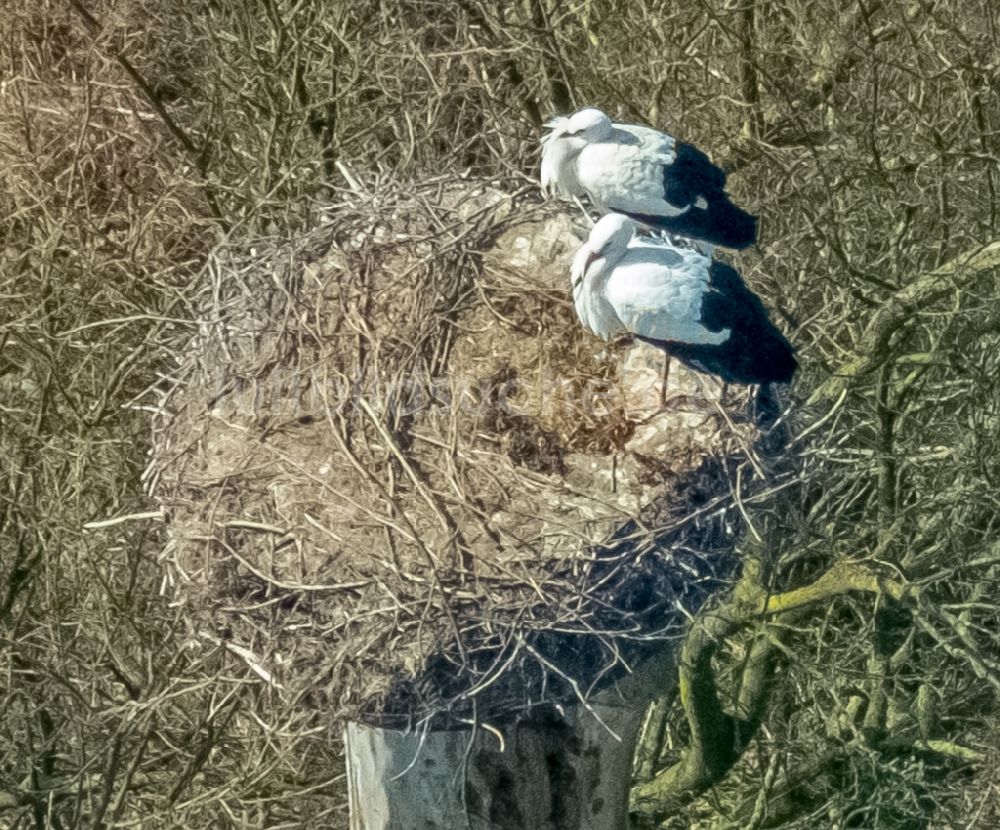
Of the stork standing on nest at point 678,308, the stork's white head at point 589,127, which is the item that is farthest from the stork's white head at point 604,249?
the stork's white head at point 589,127

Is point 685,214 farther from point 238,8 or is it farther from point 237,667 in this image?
point 238,8

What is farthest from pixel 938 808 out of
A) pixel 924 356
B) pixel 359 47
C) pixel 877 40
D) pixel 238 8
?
pixel 238 8

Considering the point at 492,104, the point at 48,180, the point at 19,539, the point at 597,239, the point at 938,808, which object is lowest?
the point at 938,808

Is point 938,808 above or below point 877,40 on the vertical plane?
below

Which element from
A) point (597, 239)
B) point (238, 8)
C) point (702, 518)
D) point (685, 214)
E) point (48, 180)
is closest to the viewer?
point (702, 518)

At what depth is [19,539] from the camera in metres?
7.18

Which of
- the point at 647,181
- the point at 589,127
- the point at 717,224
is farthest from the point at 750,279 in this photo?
the point at 589,127

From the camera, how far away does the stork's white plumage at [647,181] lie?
16.8 ft

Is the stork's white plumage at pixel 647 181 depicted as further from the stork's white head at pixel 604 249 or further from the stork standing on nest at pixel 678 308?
the stork's white head at pixel 604 249

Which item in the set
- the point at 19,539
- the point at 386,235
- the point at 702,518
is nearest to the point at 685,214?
the point at 386,235

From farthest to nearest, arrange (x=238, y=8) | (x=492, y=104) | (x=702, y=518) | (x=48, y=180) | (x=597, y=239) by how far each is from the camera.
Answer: (x=48, y=180)
(x=238, y=8)
(x=492, y=104)
(x=597, y=239)
(x=702, y=518)

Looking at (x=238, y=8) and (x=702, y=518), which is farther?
(x=238, y=8)

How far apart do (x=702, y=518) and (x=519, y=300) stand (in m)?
1.30

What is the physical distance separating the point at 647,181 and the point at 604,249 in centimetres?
53
